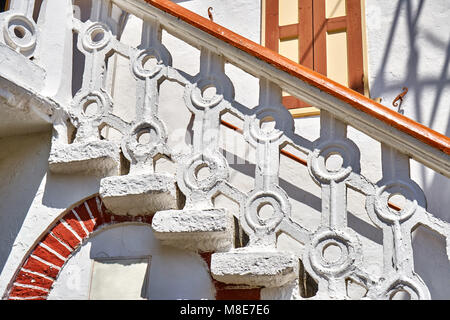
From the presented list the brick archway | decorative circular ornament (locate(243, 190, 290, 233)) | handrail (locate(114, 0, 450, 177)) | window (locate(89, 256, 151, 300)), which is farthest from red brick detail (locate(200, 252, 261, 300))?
handrail (locate(114, 0, 450, 177))

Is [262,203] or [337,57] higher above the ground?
[337,57]

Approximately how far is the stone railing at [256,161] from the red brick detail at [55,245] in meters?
0.39

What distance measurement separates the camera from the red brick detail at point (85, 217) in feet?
12.5

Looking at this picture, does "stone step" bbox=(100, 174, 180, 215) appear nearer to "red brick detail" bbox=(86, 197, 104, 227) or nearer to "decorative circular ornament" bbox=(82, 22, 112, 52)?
"red brick detail" bbox=(86, 197, 104, 227)

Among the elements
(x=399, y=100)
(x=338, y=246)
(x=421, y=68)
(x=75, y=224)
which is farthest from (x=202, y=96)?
(x=421, y=68)

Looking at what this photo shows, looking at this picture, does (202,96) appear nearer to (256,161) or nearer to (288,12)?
(256,161)

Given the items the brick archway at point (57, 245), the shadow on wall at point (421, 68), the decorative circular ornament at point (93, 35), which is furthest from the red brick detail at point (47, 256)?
the shadow on wall at point (421, 68)

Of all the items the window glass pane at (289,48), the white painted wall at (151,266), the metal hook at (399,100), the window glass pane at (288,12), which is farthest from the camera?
the window glass pane at (288,12)

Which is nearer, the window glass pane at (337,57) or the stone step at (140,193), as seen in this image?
the stone step at (140,193)

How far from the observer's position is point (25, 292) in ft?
12.3

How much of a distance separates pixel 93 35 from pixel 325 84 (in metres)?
1.68

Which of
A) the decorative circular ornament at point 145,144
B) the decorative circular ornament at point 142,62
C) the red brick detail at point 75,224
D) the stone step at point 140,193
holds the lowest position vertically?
the red brick detail at point 75,224

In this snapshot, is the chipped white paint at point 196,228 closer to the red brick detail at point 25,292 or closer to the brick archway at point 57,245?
the brick archway at point 57,245

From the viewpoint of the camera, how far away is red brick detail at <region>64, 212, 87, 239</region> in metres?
3.80
